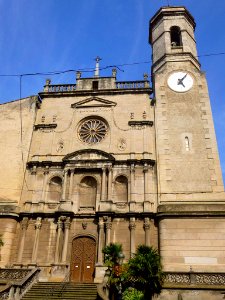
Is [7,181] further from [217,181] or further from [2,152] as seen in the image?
[217,181]

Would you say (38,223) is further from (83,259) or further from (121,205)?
(121,205)

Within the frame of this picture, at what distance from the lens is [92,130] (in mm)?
23031

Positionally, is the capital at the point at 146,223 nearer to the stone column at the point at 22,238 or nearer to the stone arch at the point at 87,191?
the stone arch at the point at 87,191

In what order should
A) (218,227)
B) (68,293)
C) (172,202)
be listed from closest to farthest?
(68,293) → (218,227) → (172,202)

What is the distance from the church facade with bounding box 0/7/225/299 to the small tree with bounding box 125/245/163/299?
965 mm

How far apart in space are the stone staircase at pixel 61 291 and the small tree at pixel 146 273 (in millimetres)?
2342

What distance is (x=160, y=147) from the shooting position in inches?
836

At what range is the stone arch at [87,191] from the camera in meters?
20.5

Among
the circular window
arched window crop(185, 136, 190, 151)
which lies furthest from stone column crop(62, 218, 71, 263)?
arched window crop(185, 136, 190, 151)

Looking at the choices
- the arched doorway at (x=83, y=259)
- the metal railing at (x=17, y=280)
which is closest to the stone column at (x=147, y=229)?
the arched doorway at (x=83, y=259)

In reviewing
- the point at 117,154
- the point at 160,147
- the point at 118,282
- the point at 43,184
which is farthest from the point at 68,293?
the point at 160,147

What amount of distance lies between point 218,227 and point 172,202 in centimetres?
294

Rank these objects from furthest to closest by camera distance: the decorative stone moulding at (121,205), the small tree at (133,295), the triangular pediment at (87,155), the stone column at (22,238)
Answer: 1. the triangular pediment at (87,155)
2. the decorative stone moulding at (121,205)
3. the stone column at (22,238)
4. the small tree at (133,295)

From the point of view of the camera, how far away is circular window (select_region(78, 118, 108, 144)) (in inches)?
896
